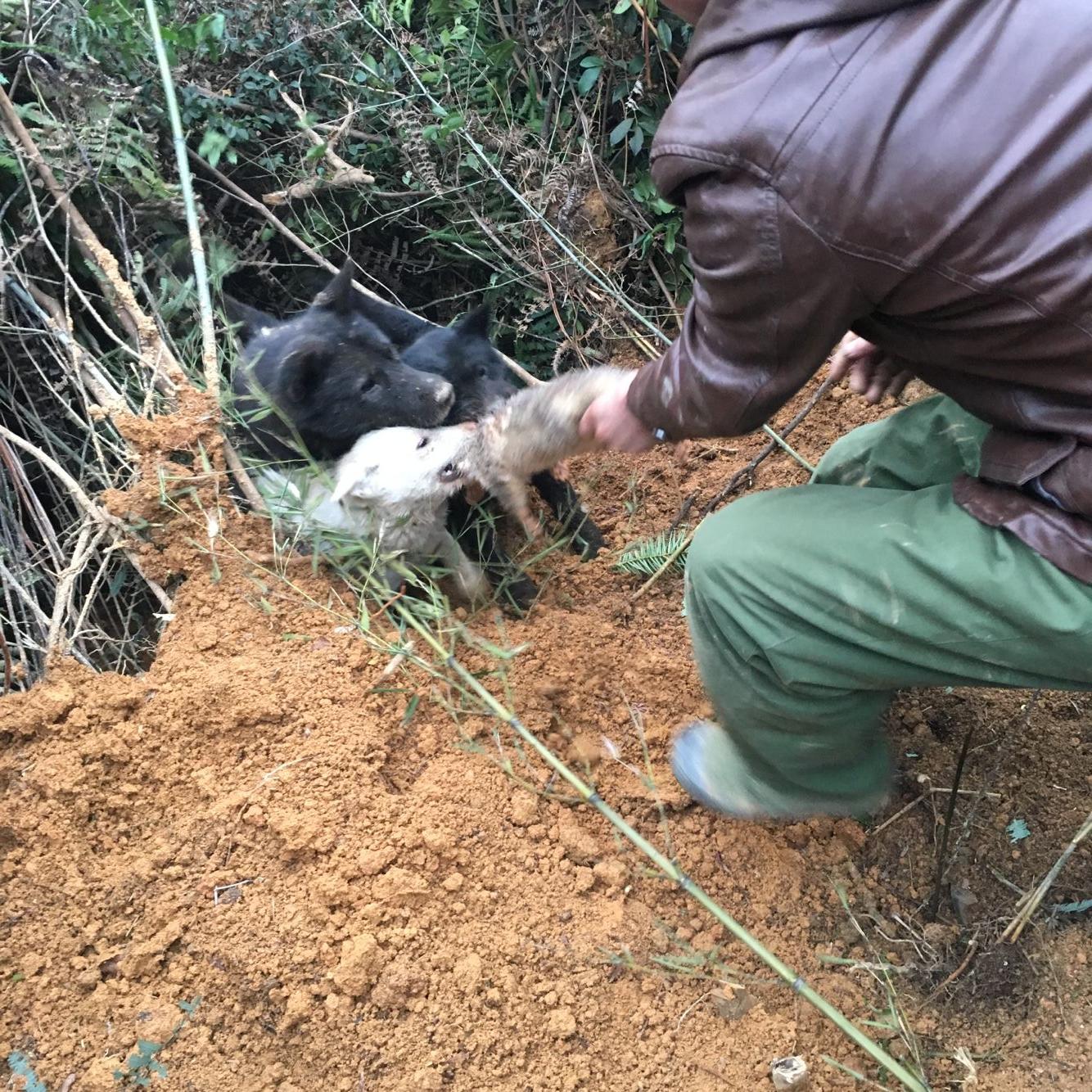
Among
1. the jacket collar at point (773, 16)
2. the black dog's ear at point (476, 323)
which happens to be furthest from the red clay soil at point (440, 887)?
the jacket collar at point (773, 16)

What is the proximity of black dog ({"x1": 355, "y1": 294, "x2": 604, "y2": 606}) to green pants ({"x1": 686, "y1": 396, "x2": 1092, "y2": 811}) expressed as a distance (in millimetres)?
1184

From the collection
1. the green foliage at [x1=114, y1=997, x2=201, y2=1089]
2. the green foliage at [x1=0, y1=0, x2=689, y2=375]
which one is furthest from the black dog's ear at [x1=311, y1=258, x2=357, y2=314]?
the green foliage at [x1=114, y1=997, x2=201, y2=1089]

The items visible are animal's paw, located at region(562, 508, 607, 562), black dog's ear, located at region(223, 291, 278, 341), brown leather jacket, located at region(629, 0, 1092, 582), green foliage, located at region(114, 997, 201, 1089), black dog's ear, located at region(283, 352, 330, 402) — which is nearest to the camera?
brown leather jacket, located at region(629, 0, 1092, 582)

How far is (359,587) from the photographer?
261 cm

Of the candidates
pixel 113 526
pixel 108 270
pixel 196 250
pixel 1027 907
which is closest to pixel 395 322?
pixel 196 250

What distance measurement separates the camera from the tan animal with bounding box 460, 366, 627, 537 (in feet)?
6.97

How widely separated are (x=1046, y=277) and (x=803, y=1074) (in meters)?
1.62

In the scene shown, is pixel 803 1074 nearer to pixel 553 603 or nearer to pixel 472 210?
pixel 553 603

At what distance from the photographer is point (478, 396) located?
11.1 ft

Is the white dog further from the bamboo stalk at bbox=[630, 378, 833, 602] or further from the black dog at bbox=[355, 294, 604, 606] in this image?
the bamboo stalk at bbox=[630, 378, 833, 602]

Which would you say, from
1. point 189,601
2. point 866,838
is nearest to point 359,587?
point 189,601

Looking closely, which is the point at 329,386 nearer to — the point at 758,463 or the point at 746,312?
the point at 758,463

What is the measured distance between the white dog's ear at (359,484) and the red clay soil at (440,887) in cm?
34

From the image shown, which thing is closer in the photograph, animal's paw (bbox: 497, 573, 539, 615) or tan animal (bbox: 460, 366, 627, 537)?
tan animal (bbox: 460, 366, 627, 537)
